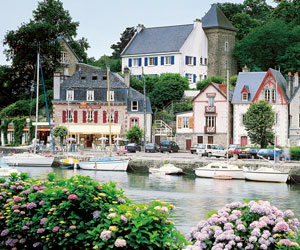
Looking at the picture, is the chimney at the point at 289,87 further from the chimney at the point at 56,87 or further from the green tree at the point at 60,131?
the chimney at the point at 56,87

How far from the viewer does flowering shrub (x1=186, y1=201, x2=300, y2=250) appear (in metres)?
9.38

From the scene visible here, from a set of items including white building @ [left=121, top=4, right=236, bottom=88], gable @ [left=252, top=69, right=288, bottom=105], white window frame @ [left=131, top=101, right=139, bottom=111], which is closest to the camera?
gable @ [left=252, top=69, right=288, bottom=105]

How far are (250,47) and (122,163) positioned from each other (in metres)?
35.6

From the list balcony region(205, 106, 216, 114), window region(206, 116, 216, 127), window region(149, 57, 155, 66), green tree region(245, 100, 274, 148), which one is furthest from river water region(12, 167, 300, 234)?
window region(149, 57, 155, 66)

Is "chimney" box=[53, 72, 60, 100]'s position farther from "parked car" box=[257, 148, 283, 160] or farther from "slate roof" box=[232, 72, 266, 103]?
"parked car" box=[257, 148, 283, 160]

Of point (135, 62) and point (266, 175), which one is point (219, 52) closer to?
point (135, 62)

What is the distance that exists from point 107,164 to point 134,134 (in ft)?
44.6

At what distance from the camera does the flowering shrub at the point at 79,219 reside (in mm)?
10242

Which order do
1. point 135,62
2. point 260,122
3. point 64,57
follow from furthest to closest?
point 135,62, point 64,57, point 260,122

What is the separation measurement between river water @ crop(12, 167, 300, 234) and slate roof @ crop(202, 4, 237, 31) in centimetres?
3970

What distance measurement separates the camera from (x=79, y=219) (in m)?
11.3

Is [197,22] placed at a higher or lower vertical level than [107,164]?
higher

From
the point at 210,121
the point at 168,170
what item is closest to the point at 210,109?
the point at 210,121

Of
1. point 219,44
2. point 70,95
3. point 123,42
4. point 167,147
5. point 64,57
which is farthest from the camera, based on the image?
point 123,42
